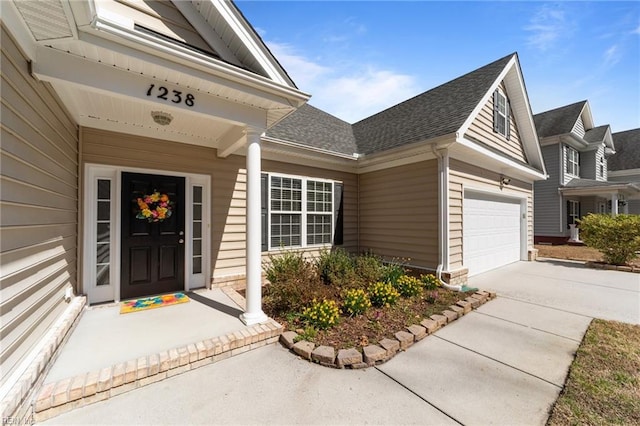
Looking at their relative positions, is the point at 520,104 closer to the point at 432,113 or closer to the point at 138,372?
the point at 432,113

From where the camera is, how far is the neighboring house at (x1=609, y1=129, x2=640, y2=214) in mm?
17906

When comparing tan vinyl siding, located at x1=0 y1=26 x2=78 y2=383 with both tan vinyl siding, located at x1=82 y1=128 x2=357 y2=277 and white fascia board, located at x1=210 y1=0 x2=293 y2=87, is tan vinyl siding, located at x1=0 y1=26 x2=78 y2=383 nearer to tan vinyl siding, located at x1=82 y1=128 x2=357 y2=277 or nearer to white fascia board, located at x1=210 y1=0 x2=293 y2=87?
tan vinyl siding, located at x1=82 y1=128 x2=357 y2=277

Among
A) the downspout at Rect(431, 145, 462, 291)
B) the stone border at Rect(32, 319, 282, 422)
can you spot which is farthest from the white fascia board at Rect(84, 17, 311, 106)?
the downspout at Rect(431, 145, 462, 291)

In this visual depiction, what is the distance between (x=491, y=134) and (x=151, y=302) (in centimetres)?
876

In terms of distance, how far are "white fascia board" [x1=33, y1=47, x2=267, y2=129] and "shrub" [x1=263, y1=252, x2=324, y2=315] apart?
2.58 meters

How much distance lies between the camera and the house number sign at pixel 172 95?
2969 mm

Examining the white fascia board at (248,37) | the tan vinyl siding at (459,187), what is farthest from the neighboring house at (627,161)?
the white fascia board at (248,37)

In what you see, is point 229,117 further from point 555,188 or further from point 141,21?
point 555,188

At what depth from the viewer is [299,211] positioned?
645 cm

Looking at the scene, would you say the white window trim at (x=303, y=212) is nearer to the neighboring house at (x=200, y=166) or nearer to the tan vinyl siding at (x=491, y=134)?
the neighboring house at (x=200, y=166)

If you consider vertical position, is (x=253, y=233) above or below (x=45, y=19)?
below

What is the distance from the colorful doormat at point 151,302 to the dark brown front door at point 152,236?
202 mm

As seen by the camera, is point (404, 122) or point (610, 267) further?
point (610, 267)

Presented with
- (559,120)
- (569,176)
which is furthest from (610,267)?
(559,120)
